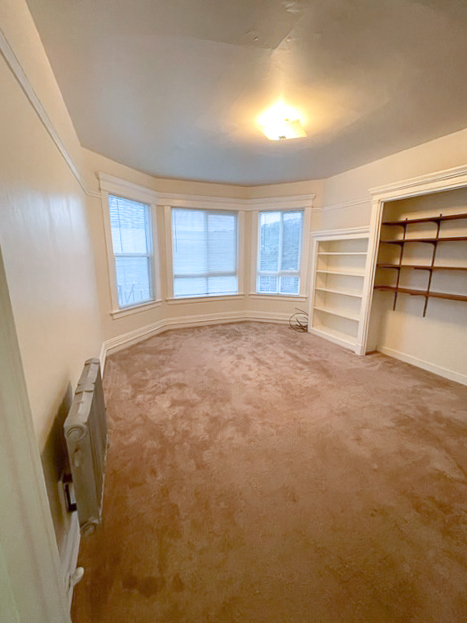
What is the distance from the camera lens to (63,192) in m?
1.77

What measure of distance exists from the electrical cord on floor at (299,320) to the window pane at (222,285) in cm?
123

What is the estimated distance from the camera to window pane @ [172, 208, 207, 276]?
4.41 m

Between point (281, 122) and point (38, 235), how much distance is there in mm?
2168

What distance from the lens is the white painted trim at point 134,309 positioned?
3523mm

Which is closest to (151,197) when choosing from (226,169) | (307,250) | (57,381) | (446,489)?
(226,169)

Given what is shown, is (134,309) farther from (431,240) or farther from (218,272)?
(431,240)

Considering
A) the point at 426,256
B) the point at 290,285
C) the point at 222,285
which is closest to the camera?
the point at 426,256

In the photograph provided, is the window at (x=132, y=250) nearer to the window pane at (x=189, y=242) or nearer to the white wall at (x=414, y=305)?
the window pane at (x=189, y=242)

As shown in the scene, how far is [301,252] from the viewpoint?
15.3 ft

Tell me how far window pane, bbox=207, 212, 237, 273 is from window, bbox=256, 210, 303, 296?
1.66ft

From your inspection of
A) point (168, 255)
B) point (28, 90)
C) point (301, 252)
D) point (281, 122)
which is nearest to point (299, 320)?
point (301, 252)

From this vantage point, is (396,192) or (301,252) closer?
(396,192)

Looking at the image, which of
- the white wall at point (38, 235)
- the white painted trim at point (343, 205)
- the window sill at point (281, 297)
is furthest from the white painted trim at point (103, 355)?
the white painted trim at point (343, 205)

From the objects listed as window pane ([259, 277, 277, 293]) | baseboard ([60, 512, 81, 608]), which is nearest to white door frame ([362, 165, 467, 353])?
window pane ([259, 277, 277, 293])
